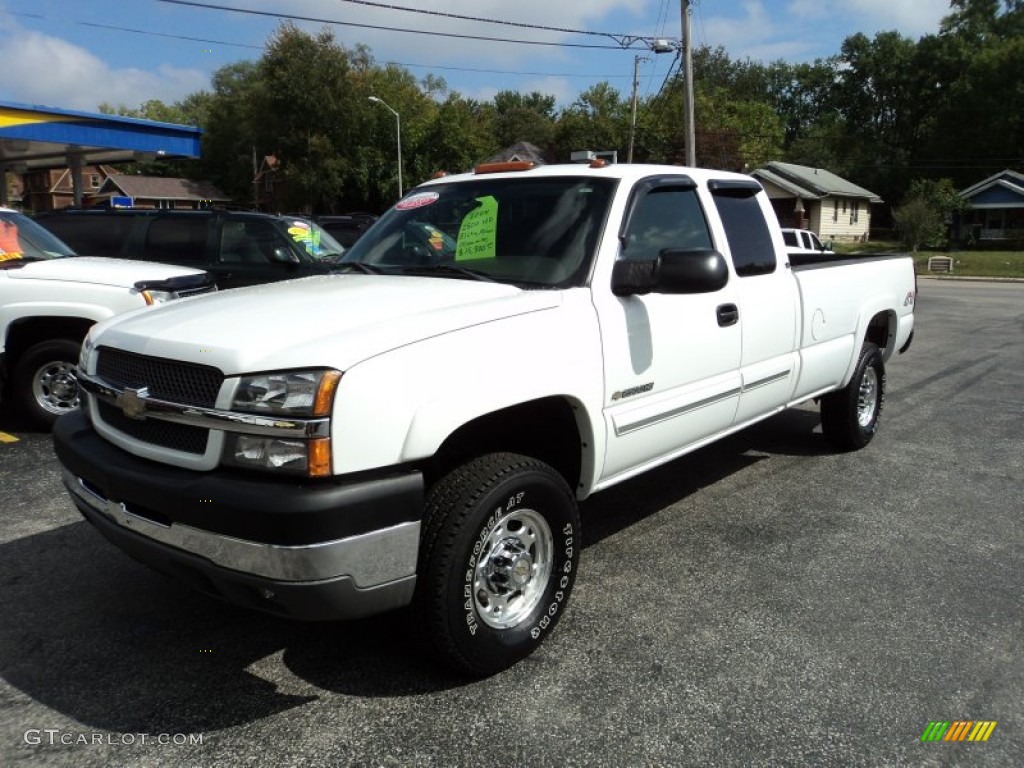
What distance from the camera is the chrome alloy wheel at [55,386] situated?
636 centimetres

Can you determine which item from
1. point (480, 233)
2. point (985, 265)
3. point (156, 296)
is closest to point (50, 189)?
point (985, 265)

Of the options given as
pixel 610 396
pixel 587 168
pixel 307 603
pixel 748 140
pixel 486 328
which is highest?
pixel 748 140

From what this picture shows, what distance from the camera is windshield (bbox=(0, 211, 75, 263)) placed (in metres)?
6.58

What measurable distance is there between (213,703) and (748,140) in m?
70.1

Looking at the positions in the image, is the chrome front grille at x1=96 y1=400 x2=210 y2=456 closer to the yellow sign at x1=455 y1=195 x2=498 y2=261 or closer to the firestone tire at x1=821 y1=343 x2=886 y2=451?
the yellow sign at x1=455 y1=195 x2=498 y2=261

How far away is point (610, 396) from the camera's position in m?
3.46

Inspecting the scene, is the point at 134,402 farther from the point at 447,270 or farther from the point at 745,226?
the point at 745,226

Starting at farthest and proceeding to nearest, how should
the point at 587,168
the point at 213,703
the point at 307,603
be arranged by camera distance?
the point at 587,168
the point at 213,703
the point at 307,603

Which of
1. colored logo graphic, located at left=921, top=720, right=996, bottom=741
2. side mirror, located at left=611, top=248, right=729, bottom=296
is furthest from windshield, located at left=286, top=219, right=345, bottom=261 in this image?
colored logo graphic, located at left=921, top=720, right=996, bottom=741

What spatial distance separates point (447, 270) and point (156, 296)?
141 inches

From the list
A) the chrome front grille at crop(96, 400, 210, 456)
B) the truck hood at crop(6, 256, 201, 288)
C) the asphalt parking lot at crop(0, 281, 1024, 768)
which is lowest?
the asphalt parking lot at crop(0, 281, 1024, 768)

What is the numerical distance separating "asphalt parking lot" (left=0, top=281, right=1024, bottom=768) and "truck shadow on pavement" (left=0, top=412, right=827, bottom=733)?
11 millimetres

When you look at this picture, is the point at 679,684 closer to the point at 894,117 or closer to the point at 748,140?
the point at 748,140

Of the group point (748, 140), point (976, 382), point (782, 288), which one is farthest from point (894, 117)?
point (782, 288)
